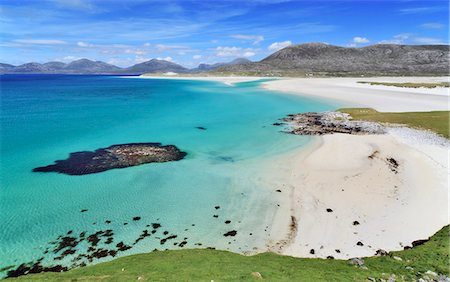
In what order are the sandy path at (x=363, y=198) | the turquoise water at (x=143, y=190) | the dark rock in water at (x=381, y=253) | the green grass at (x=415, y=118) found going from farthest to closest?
1. the green grass at (x=415, y=118)
2. the turquoise water at (x=143, y=190)
3. the sandy path at (x=363, y=198)
4. the dark rock in water at (x=381, y=253)

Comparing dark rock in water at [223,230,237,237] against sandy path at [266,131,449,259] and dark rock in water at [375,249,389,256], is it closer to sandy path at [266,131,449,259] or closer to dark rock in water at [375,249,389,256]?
sandy path at [266,131,449,259]

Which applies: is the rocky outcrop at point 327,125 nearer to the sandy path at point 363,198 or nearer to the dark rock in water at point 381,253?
the sandy path at point 363,198

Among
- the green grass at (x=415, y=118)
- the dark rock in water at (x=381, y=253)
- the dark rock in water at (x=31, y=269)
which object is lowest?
the dark rock in water at (x=31, y=269)

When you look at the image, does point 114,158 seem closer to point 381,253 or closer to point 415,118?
point 381,253

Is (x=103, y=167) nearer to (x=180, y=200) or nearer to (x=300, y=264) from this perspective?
(x=180, y=200)

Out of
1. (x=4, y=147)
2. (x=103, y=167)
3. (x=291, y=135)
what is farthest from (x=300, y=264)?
(x=4, y=147)

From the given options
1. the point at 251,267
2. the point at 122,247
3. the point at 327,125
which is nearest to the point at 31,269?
the point at 122,247

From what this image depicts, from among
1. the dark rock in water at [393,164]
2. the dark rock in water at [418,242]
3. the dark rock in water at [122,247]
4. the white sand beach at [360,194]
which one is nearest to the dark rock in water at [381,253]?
the white sand beach at [360,194]

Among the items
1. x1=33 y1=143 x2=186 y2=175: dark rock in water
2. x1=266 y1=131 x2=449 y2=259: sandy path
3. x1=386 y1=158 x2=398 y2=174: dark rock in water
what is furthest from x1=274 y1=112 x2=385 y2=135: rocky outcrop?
x1=33 y1=143 x2=186 y2=175: dark rock in water
